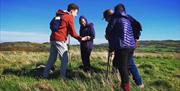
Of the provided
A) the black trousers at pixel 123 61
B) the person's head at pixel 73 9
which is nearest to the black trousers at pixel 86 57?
the person's head at pixel 73 9

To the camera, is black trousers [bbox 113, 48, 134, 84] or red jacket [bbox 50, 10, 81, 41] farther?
red jacket [bbox 50, 10, 81, 41]

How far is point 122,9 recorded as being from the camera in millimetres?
8164

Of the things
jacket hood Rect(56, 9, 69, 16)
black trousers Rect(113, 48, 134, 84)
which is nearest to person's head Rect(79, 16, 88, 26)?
jacket hood Rect(56, 9, 69, 16)

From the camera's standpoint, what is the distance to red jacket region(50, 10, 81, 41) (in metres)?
9.74

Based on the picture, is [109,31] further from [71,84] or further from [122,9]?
[71,84]

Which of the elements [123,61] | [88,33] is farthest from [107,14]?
[88,33]

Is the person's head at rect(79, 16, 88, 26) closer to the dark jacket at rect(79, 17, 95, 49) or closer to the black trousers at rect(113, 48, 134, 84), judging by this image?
the dark jacket at rect(79, 17, 95, 49)

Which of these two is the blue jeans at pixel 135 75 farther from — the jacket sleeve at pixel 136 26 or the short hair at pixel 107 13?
the short hair at pixel 107 13

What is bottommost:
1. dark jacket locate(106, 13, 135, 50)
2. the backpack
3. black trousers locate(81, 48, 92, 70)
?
black trousers locate(81, 48, 92, 70)

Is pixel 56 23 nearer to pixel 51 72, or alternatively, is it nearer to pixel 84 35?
pixel 84 35

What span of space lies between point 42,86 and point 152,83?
3003 millimetres

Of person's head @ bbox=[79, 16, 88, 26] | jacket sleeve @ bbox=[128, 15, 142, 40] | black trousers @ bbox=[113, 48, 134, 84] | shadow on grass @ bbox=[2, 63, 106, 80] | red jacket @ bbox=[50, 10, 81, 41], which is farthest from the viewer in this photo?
person's head @ bbox=[79, 16, 88, 26]

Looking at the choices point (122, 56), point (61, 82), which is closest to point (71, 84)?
point (61, 82)

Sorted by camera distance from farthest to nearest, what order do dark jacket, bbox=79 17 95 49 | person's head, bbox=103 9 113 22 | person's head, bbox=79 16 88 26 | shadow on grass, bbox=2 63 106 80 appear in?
person's head, bbox=79 16 88 26
dark jacket, bbox=79 17 95 49
shadow on grass, bbox=2 63 106 80
person's head, bbox=103 9 113 22
